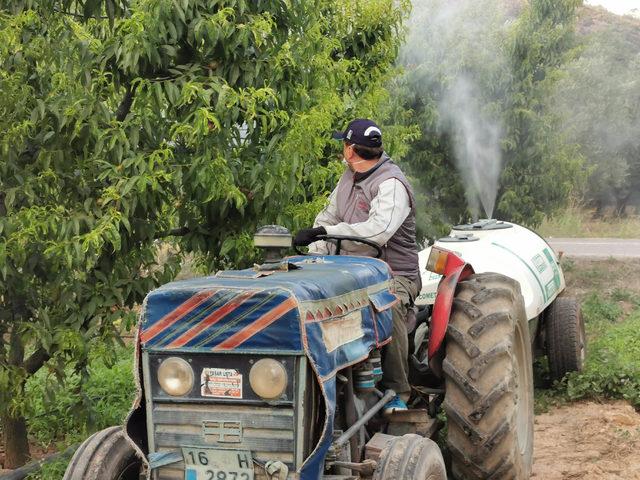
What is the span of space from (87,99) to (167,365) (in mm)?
2232

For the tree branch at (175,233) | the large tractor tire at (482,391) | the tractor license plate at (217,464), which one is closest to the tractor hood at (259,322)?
the tractor license plate at (217,464)

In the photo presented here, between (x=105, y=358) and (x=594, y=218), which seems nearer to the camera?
(x=105, y=358)

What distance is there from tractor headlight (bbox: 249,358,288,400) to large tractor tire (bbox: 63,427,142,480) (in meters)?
0.77

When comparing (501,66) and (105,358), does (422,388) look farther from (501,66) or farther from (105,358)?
(501,66)

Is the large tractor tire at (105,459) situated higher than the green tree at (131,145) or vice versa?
the green tree at (131,145)

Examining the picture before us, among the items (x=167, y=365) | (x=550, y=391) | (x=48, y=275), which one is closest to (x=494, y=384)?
(x=167, y=365)

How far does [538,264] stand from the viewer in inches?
353

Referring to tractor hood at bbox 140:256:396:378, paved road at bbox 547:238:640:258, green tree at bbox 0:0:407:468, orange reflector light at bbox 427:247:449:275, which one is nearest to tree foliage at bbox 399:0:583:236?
paved road at bbox 547:238:640:258

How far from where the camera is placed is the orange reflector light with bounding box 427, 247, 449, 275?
6.30 meters

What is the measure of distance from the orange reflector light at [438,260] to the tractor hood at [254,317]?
1.86 metres

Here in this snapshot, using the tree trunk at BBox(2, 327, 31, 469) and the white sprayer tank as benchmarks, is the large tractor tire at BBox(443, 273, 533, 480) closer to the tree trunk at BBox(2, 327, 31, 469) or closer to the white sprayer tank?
the white sprayer tank

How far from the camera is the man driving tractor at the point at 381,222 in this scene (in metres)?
5.35

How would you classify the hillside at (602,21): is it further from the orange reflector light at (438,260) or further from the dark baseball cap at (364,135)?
the dark baseball cap at (364,135)

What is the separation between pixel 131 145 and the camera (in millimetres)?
5949
